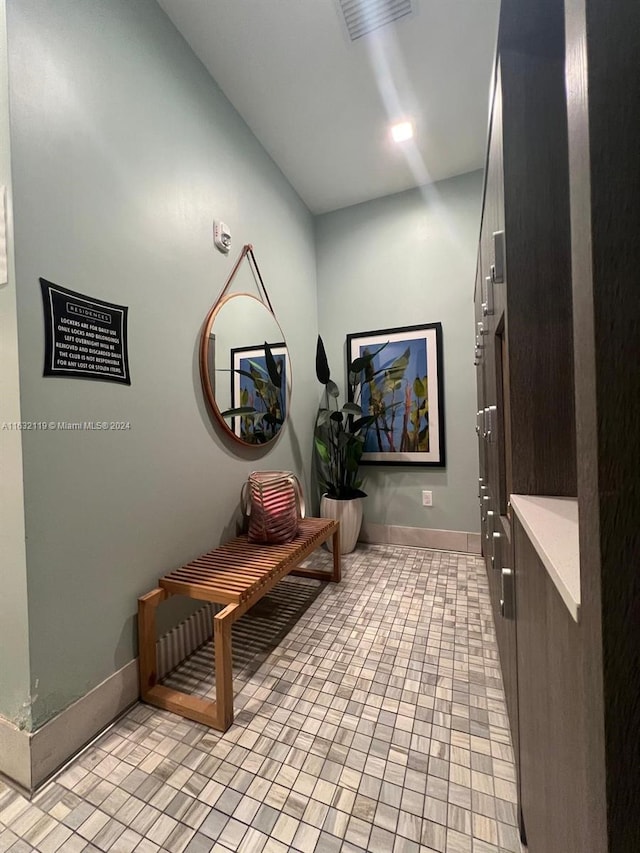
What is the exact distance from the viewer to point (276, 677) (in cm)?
140

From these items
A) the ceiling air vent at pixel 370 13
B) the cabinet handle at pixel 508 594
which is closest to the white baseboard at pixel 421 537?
the cabinet handle at pixel 508 594

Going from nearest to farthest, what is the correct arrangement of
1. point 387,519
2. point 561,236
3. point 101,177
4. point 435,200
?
point 561,236 < point 101,177 < point 435,200 < point 387,519

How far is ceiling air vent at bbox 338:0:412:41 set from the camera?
156 centimetres

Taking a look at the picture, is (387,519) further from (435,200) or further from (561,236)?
(435,200)

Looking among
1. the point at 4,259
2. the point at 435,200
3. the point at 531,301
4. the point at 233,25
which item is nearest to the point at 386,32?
the point at 233,25

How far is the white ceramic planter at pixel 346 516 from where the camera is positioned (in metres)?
2.63

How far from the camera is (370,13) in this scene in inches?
62.9

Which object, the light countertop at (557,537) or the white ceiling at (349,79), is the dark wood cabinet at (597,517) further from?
the white ceiling at (349,79)

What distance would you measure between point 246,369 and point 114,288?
85 centimetres

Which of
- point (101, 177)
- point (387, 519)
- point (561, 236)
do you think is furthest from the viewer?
point (387, 519)

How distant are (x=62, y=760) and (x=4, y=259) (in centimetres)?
152

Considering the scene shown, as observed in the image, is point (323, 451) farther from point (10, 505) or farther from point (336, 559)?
point (10, 505)

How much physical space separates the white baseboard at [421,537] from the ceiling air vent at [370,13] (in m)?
2.98

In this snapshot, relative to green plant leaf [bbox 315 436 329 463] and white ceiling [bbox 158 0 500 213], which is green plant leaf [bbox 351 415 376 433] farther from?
white ceiling [bbox 158 0 500 213]
